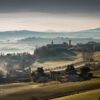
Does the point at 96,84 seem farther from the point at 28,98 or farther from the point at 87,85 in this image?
the point at 28,98

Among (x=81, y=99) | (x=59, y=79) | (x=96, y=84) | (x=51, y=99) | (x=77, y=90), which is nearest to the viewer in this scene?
(x=81, y=99)

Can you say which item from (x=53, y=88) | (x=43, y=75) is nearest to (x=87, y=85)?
(x=53, y=88)

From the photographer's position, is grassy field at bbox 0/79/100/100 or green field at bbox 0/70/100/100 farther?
grassy field at bbox 0/79/100/100

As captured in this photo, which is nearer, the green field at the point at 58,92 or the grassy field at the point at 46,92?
the green field at the point at 58,92

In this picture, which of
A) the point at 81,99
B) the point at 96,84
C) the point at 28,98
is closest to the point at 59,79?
the point at 96,84

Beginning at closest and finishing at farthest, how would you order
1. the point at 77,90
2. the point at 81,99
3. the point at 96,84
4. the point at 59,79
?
the point at 81,99
the point at 77,90
the point at 96,84
the point at 59,79

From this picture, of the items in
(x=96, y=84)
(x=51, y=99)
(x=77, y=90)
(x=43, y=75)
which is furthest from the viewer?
(x=43, y=75)

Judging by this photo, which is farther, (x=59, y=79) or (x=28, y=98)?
(x=59, y=79)

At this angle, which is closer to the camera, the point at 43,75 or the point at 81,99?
the point at 81,99

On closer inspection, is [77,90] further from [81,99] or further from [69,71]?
[69,71]
